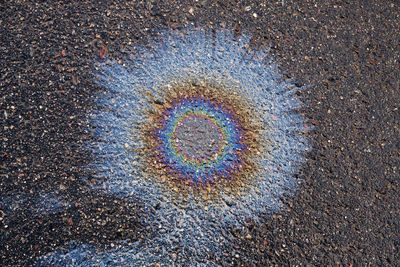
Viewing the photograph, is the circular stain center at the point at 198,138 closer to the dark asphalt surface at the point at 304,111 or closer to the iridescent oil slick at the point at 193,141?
the iridescent oil slick at the point at 193,141

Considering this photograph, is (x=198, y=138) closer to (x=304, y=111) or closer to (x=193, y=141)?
(x=193, y=141)

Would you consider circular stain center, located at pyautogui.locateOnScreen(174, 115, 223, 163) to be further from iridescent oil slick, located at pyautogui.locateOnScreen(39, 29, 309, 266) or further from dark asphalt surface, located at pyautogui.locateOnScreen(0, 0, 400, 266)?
dark asphalt surface, located at pyautogui.locateOnScreen(0, 0, 400, 266)

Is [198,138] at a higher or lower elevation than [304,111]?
lower

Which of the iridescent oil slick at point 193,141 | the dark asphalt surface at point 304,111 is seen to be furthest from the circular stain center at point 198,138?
the dark asphalt surface at point 304,111

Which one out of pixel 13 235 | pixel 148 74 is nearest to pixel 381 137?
pixel 148 74

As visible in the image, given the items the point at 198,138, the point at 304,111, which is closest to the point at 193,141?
the point at 198,138

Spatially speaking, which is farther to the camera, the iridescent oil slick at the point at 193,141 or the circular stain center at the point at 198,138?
the circular stain center at the point at 198,138

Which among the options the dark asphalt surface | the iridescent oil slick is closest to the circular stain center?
the iridescent oil slick

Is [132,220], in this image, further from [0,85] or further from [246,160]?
[0,85]
